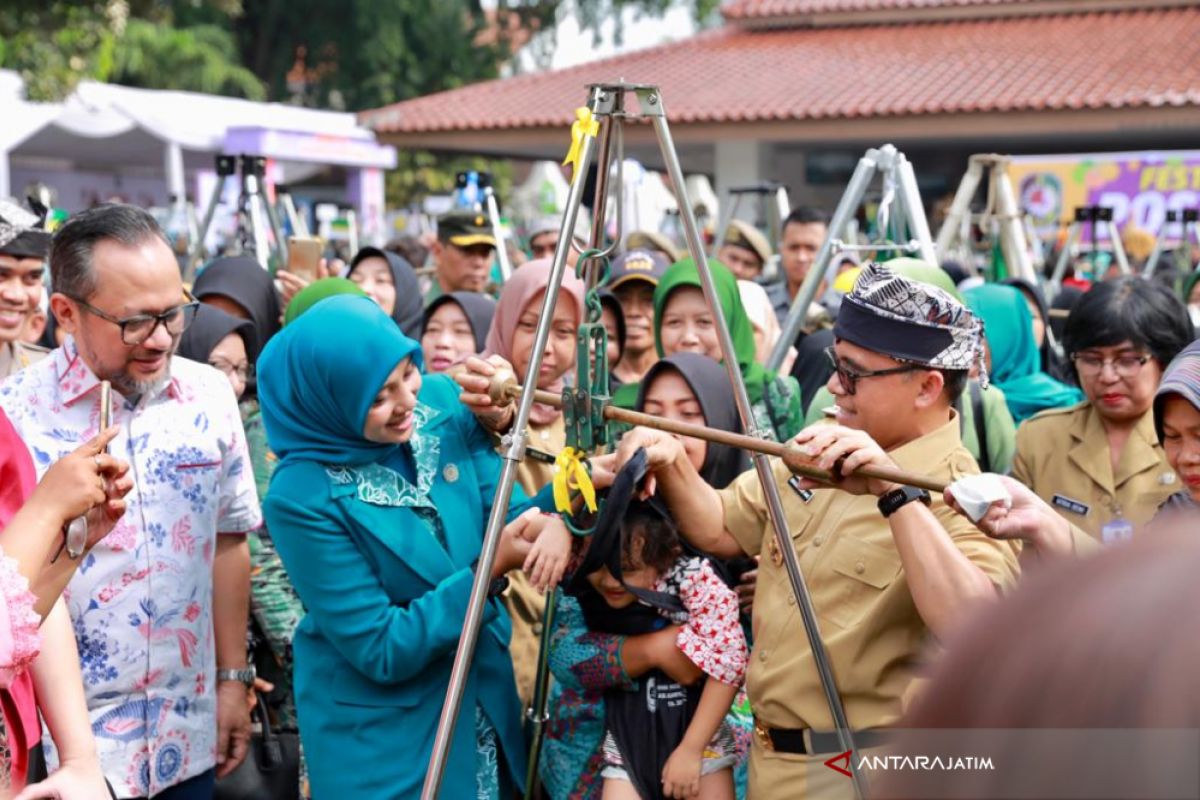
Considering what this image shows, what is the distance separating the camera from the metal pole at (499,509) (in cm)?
270

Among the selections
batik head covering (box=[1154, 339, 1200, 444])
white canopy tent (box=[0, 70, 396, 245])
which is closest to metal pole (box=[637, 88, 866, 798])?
batik head covering (box=[1154, 339, 1200, 444])

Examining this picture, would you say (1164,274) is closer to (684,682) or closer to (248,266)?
(248,266)

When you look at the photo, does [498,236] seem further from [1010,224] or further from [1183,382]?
[1183,382]

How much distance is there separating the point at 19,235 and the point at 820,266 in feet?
9.57

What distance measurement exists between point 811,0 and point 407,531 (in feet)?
66.6

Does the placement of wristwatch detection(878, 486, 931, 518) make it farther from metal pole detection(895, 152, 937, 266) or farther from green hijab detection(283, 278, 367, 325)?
metal pole detection(895, 152, 937, 266)

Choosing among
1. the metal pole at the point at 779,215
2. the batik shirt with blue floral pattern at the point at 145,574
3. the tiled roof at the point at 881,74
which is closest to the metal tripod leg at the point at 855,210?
the batik shirt with blue floral pattern at the point at 145,574

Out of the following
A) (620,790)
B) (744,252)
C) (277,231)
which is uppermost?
(277,231)

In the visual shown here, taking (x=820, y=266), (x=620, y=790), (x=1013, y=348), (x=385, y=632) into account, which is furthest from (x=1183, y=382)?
(x=1013, y=348)

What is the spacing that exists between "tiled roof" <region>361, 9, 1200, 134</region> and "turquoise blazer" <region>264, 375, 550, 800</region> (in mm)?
14352

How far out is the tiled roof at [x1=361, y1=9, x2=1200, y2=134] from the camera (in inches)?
659

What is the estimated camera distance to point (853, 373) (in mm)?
2850

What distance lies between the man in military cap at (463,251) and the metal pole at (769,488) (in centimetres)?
431

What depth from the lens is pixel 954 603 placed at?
246 centimetres
